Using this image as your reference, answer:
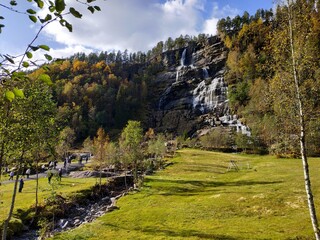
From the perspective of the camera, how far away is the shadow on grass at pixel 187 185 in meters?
49.6

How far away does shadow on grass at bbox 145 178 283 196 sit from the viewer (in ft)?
163

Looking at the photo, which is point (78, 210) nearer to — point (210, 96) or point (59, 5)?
point (59, 5)

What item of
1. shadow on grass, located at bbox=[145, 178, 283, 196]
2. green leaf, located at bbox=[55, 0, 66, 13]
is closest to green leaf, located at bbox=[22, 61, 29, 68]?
green leaf, located at bbox=[55, 0, 66, 13]

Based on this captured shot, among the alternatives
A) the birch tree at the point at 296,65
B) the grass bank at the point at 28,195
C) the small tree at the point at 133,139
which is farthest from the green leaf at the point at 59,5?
the small tree at the point at 133,139

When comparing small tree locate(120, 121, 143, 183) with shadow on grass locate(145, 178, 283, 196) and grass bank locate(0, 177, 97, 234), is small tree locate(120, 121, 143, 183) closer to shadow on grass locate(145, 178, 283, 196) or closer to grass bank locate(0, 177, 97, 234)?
shadow on grass locate(145, 178, 283, 196)

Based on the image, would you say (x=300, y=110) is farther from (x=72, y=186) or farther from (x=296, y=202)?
(x=72, y=186)

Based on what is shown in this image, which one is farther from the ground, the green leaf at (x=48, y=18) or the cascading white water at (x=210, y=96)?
the cascading white water at (x=210, y=96)

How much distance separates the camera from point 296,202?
34.3 m

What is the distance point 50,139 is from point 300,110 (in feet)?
69.7

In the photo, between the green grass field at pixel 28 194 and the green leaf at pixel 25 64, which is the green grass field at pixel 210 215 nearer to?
the green grass field at pixel 28 194

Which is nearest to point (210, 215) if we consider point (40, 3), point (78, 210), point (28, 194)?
point (78, 210)

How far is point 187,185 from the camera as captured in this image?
56031 millimetres

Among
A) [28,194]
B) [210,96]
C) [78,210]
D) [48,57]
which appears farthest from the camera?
[210,96]

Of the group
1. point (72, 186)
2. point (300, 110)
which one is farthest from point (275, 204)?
point (72, 186)
